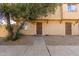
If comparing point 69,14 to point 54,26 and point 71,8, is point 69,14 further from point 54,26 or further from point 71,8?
point 54,26

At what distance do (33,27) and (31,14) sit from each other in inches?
421

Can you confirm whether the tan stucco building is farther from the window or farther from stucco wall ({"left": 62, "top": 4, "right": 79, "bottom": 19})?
stucco wall ({"left": 62, "top": 4, "right": 79, "bottom": 19})

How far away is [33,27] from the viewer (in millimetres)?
30562

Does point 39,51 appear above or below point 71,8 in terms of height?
below

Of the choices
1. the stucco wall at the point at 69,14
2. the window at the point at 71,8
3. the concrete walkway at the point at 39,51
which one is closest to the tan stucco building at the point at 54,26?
the window at the point at 71,8

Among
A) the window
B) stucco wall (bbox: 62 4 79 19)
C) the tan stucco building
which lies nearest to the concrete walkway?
stucco wall (bbox: 62 4 79 19)

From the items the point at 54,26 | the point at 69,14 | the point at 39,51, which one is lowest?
the point at 39,51

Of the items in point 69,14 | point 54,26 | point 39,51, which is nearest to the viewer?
point 39,51

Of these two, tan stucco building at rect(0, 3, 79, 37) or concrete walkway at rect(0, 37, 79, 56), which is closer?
concrete walkway at rect(0, 37, 79, 56)

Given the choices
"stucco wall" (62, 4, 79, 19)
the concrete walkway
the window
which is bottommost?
the concrete walkway

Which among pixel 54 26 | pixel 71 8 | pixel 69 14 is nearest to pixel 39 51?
pixel 69 14

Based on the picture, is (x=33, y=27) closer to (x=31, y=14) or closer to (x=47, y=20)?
(x=47, y=20)

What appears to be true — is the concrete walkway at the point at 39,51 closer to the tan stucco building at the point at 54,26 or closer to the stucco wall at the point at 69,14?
the stucco wall at the point at 69,14

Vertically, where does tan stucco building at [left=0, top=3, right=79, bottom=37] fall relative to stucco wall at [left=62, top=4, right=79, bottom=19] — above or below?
below
